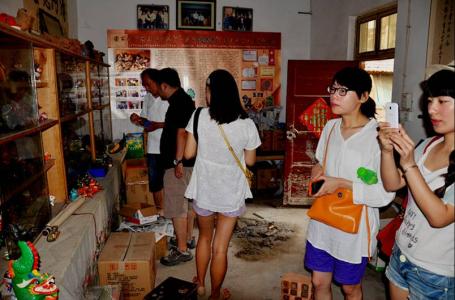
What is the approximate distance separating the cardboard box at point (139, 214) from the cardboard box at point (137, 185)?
504 mm

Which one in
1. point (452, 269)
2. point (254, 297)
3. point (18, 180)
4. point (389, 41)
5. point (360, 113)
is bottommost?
point (254, 297)

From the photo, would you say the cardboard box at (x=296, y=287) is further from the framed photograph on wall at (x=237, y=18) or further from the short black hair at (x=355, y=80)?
the framed photograph on wall at (x=237, y=18)

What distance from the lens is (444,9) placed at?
2.86m

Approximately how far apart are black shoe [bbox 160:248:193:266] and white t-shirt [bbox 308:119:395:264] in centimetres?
153

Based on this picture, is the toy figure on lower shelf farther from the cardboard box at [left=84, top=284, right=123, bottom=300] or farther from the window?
the window

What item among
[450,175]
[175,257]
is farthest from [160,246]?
[450,175]

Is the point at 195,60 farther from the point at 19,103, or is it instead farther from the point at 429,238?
the point at 429,238

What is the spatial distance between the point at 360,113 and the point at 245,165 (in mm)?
804

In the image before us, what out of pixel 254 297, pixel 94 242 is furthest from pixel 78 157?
pixel 254 297

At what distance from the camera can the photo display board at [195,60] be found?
207 inches

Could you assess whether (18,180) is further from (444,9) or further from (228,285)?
(444,9)

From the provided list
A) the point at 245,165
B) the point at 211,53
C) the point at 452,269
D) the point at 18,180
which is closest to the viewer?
the point at 452,269

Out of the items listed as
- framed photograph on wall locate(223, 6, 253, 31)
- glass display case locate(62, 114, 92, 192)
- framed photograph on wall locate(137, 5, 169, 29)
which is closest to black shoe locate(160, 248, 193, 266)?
glass display case locate(62, 114, 92, 192)

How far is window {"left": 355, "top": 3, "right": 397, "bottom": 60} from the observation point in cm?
374
